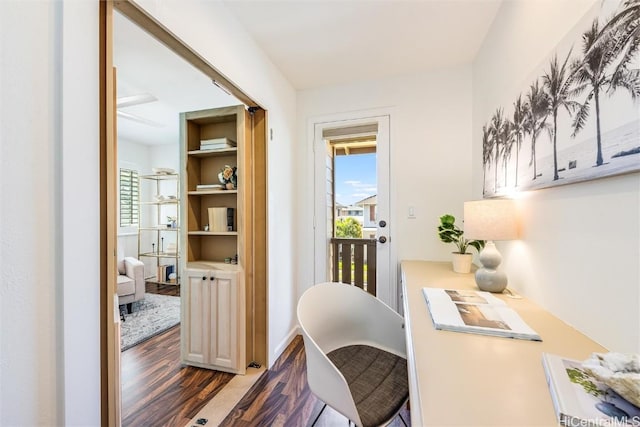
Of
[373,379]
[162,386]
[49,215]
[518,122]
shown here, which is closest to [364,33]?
[518,122]

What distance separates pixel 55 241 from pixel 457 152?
2.49 metres

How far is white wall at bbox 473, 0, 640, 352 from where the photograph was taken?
2.31 feet

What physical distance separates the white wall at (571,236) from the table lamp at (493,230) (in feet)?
0.22

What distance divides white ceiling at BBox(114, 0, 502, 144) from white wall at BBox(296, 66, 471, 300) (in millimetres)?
131

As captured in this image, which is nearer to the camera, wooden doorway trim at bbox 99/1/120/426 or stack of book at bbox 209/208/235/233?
wooden doorway trim at bbox 99/1/120/426

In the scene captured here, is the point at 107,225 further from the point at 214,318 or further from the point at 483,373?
the point at 214,318

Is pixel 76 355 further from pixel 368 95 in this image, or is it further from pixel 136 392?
pixel 368 95

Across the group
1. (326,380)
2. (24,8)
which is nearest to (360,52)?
(24,8)

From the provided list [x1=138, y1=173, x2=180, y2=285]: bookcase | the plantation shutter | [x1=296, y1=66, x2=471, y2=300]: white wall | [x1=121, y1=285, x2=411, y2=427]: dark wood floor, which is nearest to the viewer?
[x1=121, y1=285, x2=411, y2=427]: dark wood floor

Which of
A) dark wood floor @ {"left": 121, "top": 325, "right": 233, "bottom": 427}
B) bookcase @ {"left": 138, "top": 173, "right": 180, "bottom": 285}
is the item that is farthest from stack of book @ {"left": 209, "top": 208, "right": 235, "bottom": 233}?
bookcase @ {"left": 138, "top": 173, "right": 180, "bottom": 285}

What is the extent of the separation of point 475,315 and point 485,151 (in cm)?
132

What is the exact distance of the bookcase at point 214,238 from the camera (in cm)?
197

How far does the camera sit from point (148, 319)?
293 centimetres

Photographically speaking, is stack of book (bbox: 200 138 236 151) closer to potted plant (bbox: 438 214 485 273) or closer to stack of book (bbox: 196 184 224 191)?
stack of book (bbox: 196 184 224 191)
